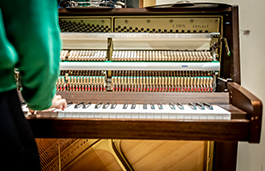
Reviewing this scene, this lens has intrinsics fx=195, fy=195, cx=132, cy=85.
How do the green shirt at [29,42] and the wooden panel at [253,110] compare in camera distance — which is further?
the wooden panel at [253,110]

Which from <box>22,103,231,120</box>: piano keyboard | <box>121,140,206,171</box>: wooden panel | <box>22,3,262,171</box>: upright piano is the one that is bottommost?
<box>121,140,206,171</box>: wooden panel

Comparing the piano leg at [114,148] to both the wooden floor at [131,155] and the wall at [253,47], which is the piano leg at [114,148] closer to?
the wooden floor at [131,155]

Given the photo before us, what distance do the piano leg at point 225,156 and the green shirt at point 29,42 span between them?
1431mm

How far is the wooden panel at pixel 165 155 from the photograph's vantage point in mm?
1963

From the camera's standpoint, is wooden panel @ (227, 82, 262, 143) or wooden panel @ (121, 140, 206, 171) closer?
wooden panel @ (227, 82, 262, 143)

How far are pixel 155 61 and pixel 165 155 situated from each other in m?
0.99

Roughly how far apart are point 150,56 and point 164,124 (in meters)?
0.66

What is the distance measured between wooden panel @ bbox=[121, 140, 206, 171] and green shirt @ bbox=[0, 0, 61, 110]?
138 cm

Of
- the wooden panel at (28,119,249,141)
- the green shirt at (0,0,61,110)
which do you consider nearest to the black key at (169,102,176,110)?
the wooden panel at (28,119,249,141)

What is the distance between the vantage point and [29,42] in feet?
2.17

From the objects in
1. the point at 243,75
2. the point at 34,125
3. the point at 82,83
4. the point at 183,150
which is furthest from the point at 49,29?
the point at 243,75

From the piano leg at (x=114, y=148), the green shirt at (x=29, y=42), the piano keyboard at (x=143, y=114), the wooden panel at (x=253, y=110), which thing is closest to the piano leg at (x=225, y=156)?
the wooden panel at (x=253, y=110)

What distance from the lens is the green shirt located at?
634mm

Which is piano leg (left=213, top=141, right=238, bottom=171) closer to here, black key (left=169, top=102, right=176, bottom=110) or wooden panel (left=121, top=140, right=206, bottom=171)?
wooden panel (left=121, top=140, right=206, bottom=171)
